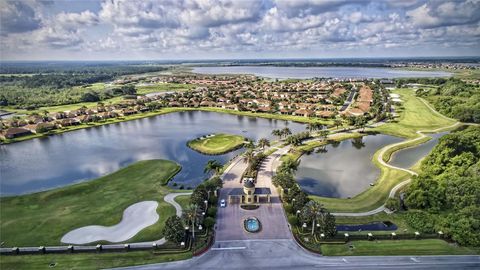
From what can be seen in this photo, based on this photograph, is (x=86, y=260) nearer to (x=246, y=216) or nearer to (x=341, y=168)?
(x=246, y=216)

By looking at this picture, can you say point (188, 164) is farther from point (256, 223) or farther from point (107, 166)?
point (256, 223)

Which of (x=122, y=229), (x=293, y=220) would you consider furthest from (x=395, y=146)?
(x=122, y=229)

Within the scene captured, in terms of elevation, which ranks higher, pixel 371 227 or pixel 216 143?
pixel 216 143

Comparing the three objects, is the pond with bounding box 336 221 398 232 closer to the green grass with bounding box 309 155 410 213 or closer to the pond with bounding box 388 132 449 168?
the green grass with bounding box 309 155 410 213

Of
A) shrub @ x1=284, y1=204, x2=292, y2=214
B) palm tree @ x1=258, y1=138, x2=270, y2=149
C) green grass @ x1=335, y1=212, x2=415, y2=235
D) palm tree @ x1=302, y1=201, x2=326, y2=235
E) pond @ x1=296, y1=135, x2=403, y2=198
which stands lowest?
pond @ x1=296, y1=135, x2=403, y2=198

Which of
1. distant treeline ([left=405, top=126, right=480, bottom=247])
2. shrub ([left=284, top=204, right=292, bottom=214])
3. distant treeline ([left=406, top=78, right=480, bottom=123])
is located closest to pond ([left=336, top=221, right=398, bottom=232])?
distant treeline ([left=405, top=126, right=480, bottom=247])

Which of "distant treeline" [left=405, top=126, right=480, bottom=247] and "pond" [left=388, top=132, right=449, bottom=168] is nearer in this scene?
"distant treeline" [left=405, top=126, right=480, bottom=247]

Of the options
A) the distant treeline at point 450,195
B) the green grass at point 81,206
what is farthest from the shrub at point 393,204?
the green grass at point 81,206
